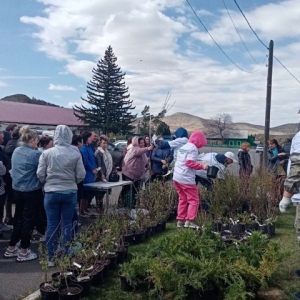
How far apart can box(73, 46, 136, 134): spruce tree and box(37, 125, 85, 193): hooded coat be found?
45383 mm

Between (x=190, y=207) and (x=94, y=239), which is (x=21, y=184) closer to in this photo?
(x=94, y=239)

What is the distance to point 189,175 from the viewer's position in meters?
6.18

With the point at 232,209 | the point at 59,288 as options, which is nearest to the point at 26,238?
the point at 59,288

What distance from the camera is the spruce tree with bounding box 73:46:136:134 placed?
49969mm

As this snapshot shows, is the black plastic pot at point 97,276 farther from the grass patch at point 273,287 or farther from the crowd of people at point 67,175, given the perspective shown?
the crowd of people at point 67,175

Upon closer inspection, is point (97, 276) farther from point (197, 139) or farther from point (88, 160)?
point (88, 160)

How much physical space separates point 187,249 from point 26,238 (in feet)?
6.98

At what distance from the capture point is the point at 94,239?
452cm

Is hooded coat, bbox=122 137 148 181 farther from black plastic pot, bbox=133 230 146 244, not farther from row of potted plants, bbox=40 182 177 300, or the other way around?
black plastic pot, bbox=133 230 146 244

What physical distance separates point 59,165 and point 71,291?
4.85ft

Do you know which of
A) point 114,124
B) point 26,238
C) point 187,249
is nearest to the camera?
point 187,249

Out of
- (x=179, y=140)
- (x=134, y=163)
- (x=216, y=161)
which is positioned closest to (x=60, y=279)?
(x=134, y=163)

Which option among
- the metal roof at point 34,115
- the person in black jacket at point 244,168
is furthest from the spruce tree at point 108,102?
the person in black jacket at point 244,168

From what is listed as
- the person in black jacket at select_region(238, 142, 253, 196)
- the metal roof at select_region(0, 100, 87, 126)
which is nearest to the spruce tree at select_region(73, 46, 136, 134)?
the metal roof at select_region(0, 100, 87, 126)
